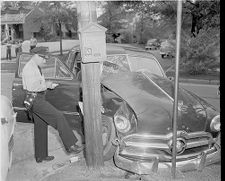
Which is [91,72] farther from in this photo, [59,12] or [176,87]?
[59,12]

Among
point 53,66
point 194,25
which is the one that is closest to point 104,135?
point 53,66

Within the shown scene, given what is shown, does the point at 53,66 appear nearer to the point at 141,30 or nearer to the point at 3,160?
the point at 3,160

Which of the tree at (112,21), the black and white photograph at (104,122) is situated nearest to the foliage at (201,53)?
the black and white photograph at (104,122)

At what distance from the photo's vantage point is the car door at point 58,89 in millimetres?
5691

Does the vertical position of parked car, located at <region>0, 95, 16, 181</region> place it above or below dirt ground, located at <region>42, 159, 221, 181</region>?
above

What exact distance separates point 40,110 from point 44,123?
0.81 feet

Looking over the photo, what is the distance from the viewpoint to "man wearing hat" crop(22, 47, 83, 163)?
14.1 feet

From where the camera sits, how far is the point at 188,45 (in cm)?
1452

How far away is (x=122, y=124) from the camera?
3982mm

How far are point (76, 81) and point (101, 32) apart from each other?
213 cm

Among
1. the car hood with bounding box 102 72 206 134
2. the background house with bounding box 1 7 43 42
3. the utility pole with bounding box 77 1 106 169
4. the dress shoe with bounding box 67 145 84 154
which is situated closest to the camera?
the utility pole with bounding box 77 1 106 169

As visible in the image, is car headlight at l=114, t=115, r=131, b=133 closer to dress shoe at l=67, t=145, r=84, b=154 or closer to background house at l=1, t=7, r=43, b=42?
dress shoe at l=67, t=145, r=84, b=154

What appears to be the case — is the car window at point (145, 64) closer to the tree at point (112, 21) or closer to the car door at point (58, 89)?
the car door at point (58, 89)

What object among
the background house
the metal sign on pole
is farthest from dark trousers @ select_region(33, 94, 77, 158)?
the background house
